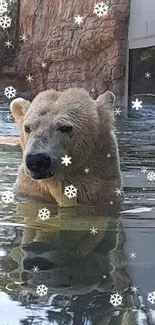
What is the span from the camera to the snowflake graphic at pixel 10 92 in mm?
2246

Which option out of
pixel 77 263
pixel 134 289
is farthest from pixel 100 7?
pixel 134 289

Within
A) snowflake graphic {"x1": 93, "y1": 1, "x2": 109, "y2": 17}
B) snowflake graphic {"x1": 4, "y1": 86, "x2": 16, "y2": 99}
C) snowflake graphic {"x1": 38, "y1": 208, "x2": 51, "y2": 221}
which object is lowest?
snowflake graphic {"x1": 38, "y1": 208, "x2": 51, "y2": 221}

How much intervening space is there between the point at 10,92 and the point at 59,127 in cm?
55

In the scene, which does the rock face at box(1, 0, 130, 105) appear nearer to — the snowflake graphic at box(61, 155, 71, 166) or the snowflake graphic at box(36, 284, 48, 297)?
the snowflake graphic at box(61, 155, 71, 166)

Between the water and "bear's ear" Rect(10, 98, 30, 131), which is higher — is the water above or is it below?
below

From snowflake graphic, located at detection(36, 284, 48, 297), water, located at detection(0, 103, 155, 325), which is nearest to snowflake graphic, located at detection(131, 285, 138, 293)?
water, located at detection(0, 103, 155, 325)

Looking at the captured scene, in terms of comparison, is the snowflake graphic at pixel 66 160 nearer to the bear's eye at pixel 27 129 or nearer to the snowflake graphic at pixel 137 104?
the bear's eye at pixel 27 129

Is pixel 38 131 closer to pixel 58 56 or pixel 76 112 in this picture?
pixel 76 112

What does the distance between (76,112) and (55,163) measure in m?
0.20

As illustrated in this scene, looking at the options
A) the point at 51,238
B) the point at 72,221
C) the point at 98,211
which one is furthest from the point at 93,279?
the point at 98,211

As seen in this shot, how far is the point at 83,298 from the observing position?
3.49 ft

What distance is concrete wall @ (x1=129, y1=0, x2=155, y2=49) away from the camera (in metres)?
2.25

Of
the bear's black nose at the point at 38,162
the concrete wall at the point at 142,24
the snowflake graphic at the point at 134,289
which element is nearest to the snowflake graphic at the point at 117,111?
the concrete wall at the point at 142,24

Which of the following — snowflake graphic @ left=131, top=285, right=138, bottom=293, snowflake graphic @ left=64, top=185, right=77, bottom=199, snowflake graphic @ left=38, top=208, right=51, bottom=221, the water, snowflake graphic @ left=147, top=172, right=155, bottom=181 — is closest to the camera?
the water
